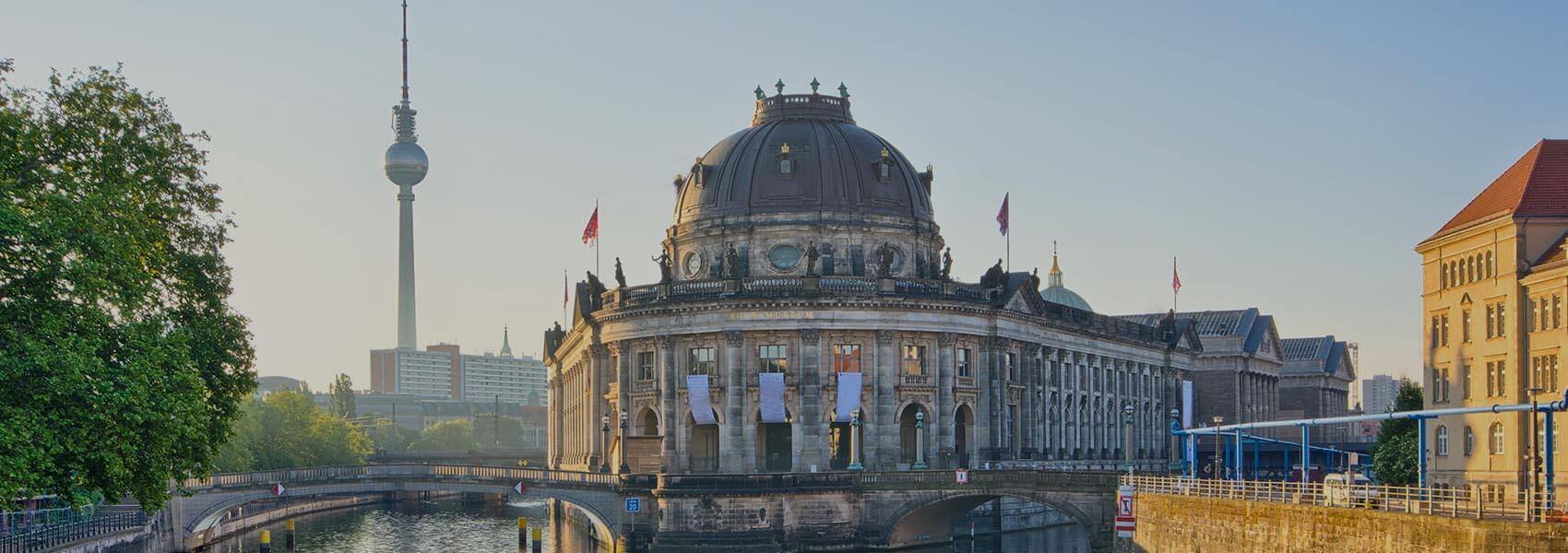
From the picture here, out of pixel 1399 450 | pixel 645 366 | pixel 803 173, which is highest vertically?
pixel 803 173

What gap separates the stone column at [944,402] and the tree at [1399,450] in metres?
24.0

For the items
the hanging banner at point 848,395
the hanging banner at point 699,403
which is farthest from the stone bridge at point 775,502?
the hanging banner at point 699,403

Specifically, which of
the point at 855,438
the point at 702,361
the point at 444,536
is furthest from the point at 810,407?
the point at 444,536

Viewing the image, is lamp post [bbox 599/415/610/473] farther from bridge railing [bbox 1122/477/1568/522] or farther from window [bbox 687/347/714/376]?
bridge railing [bbox 1122/477/1568/522]

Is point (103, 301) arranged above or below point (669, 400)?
above

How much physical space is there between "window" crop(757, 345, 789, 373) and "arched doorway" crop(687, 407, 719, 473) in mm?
5136

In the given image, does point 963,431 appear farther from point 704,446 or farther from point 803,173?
point 803,173

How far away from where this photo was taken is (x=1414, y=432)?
9562 centimetres

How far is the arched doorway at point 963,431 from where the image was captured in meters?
113

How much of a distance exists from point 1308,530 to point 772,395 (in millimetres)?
47764

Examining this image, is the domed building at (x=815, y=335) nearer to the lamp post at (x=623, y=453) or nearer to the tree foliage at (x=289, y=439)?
the lamp post at (x=623, y=453)

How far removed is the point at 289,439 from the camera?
155250mm

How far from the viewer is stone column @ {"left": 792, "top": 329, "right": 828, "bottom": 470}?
106 m

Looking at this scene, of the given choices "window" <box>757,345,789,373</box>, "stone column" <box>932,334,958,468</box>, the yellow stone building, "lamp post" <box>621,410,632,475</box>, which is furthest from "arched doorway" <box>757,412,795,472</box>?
the yellow stone building
